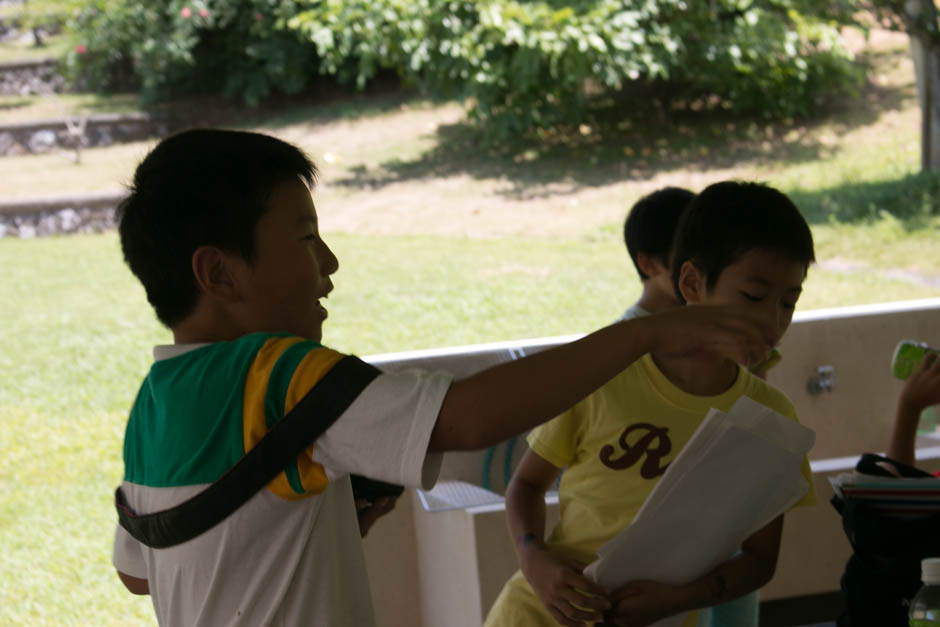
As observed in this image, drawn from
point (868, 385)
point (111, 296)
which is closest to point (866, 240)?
point (868, 385)

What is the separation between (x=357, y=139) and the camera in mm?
10539

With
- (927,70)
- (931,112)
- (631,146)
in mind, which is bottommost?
(631,146)

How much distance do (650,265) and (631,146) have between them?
7606 millimetres

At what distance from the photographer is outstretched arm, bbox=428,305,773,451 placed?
85cm

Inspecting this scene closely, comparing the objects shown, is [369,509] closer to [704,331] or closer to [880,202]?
[704,331]

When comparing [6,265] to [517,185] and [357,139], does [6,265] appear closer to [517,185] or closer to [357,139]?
→ [357,139]

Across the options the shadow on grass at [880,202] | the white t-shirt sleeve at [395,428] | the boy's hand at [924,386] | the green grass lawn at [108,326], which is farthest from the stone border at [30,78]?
the white t-shirt sleeve at [395,428]

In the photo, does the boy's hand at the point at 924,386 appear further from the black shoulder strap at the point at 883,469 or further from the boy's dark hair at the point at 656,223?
the boy's dark hair at the point at 656,223

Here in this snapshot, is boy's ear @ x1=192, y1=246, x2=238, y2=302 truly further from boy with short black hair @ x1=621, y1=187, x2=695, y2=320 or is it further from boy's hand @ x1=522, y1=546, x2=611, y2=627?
boy with short black hair @ x1=621, y1=187, x2=695, y2=320

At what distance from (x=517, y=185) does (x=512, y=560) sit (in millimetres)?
7176

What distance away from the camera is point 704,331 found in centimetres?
85

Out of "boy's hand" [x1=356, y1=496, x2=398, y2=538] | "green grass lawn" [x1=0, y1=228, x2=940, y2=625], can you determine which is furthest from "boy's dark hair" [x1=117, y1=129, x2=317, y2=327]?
"green grass lawn" [x1=0, y1=228, x2=940, y2=625]

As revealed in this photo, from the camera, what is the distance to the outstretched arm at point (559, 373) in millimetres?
846

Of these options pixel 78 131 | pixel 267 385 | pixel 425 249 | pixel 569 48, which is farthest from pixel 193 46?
pixel 267 385
